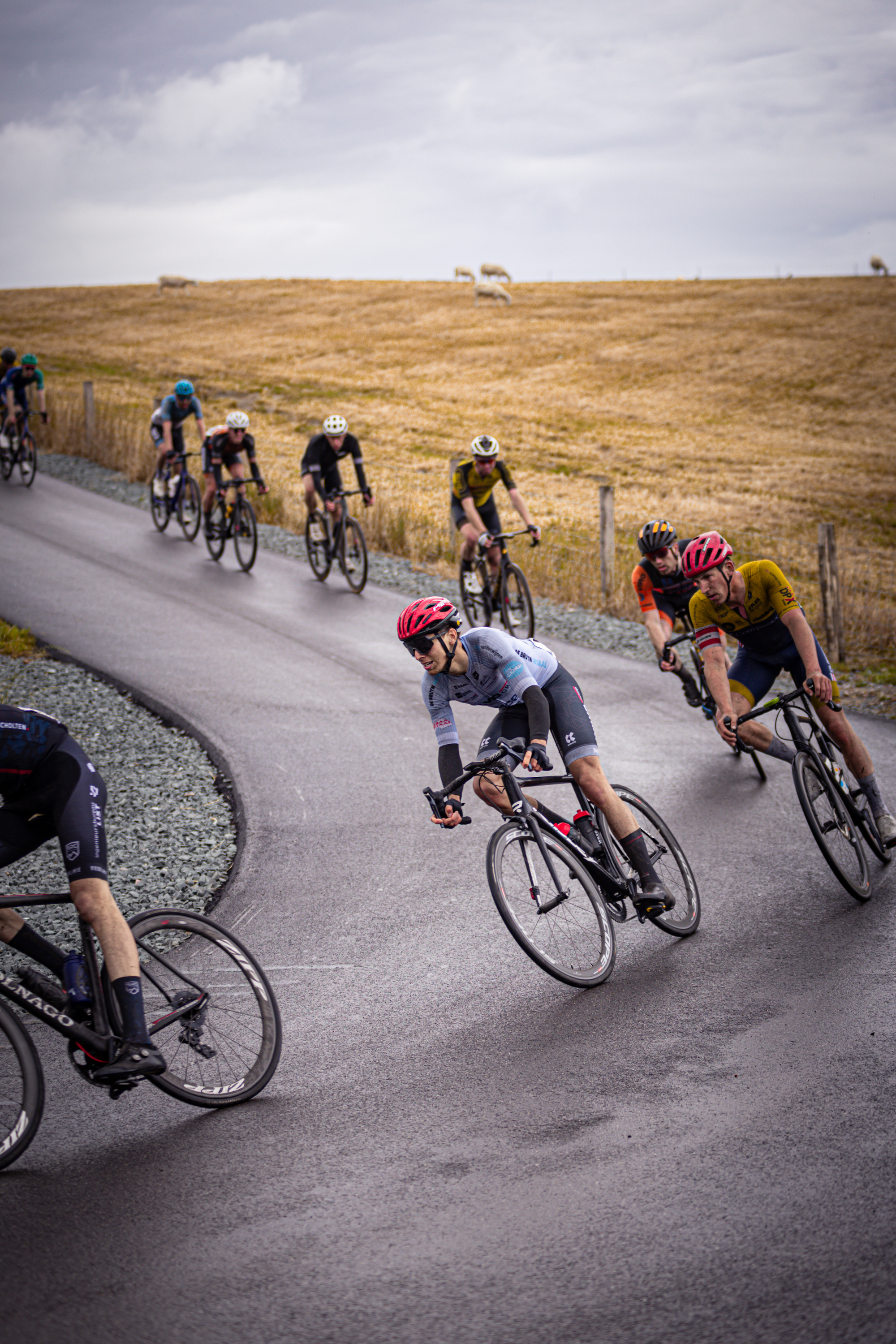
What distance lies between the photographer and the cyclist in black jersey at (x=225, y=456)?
15953mm

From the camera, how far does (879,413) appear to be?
40.5 meters

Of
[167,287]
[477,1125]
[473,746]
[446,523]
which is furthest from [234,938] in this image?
[167,287]

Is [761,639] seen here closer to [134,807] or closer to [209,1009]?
[209,1009]

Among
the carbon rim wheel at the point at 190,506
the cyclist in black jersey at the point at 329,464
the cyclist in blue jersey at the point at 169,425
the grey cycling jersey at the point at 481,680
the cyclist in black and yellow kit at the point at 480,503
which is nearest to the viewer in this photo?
the grey cycling jersey at the point at 481,680

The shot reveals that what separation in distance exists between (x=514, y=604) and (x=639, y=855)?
25.2ft

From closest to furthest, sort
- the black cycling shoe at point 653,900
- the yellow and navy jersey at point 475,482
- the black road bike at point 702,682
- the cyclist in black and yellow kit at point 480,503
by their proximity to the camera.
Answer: the black cycling shoe at point 653,900 → the black road bike at point 702,682 → the cyclist in black and yellow kit at point 480,503 → the yellow and navy jersey at point 475,482

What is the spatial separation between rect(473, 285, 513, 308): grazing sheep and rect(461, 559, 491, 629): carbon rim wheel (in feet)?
198

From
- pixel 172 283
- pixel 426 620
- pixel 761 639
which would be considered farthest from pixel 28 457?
pixel 172 283

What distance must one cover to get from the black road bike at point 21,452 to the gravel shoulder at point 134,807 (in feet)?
38.2

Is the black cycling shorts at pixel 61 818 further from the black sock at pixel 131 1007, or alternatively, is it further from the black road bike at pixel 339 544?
the black road bike at pixel 339 544

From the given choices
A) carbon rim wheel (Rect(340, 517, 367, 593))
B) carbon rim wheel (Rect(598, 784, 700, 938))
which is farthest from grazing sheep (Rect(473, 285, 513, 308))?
carbon rim wheel (Rect(598, 784, 700, 938))

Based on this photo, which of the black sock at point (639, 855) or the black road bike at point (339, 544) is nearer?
the black sock at point (639, 855)

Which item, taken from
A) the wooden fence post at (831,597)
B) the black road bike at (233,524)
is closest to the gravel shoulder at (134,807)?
the black road bike at (233,524)

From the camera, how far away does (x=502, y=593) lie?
12977mm
